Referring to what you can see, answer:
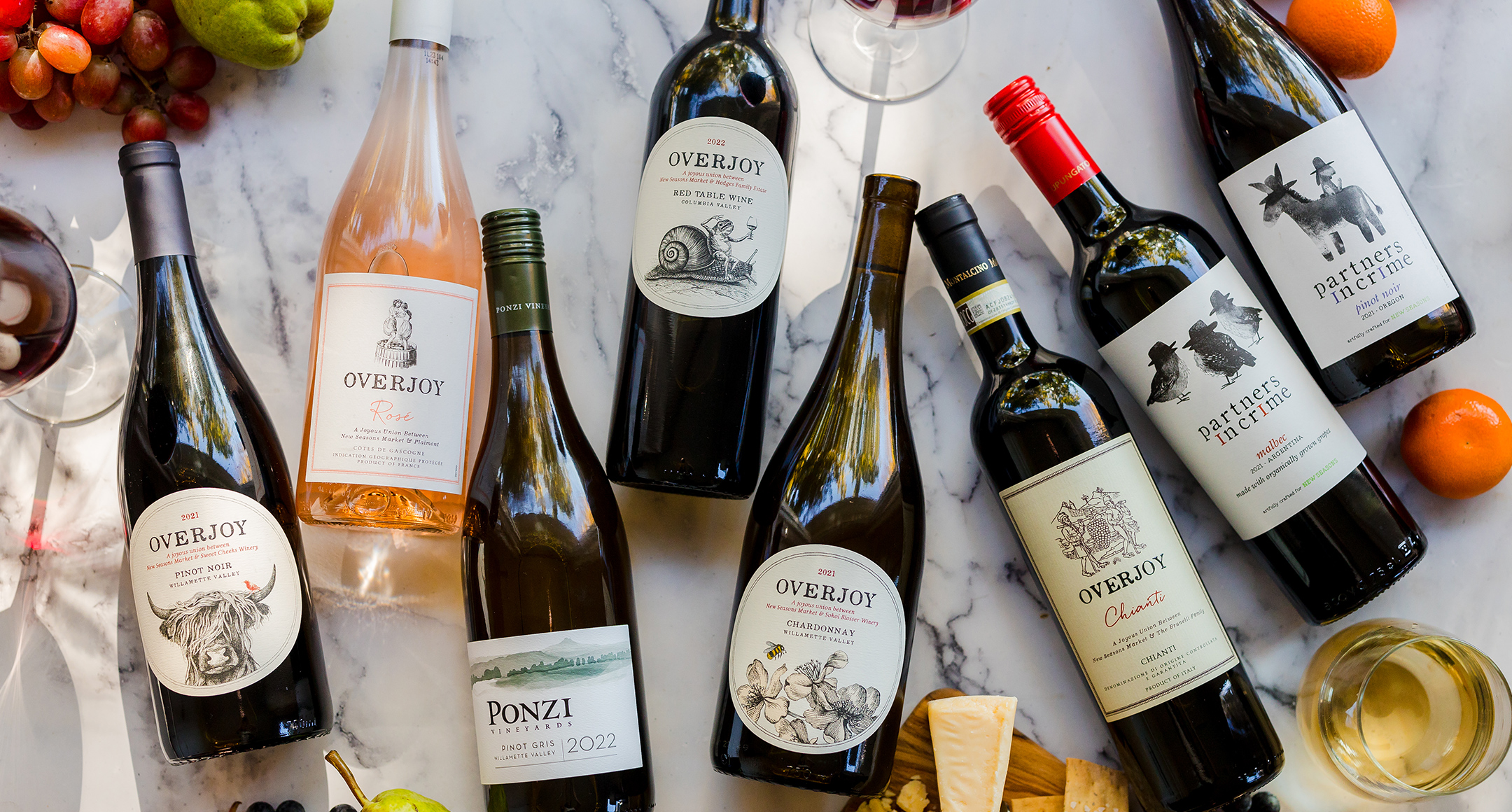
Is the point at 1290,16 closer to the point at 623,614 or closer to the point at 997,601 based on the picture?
the point at 997,601

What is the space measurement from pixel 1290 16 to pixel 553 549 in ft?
3.78

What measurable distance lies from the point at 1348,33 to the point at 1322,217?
0.88 feet

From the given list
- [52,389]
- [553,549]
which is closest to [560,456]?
[553,549]

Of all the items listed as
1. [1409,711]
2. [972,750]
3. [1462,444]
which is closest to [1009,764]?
[972,750]

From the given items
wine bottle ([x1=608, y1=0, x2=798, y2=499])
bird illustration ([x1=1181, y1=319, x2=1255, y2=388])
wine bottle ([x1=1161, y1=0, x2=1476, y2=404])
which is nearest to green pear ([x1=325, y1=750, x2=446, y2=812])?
wine bottle ([x1=608, y1=0, x2=798, y2=499])

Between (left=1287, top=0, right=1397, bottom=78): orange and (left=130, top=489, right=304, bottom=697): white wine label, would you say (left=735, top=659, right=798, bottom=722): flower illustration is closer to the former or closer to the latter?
(left=130, top=489, right=304, bottom=697): white wine label

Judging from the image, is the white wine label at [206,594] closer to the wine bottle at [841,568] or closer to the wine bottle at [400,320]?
the wine bottle at [400,320]

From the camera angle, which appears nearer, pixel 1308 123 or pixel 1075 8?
pixel 1308 123

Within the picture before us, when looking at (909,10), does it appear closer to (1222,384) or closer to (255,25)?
(1222,384)

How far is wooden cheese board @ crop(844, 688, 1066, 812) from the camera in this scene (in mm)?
1174

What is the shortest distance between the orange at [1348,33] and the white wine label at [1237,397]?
34cm

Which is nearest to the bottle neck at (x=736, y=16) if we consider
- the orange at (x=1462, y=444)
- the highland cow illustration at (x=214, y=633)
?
the highland cow illustration at (x=214, y=633)

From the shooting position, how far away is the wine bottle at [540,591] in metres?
0.99

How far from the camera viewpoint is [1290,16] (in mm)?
1215
